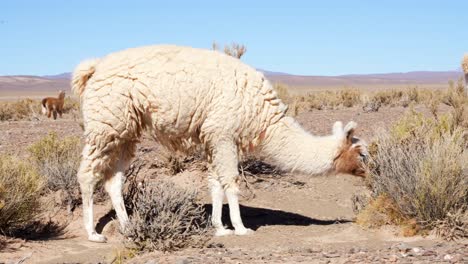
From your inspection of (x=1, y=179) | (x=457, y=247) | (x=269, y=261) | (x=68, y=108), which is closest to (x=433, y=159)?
(x=457, y=247)

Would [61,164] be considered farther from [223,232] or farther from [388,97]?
[388,97]

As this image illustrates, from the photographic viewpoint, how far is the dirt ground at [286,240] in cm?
694

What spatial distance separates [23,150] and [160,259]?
903 cm

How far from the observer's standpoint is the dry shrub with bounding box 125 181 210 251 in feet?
25.8

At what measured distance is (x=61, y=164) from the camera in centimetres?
1210

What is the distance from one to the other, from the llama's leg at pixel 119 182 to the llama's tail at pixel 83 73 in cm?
108

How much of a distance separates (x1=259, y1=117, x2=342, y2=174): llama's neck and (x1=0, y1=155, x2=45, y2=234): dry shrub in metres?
3.27

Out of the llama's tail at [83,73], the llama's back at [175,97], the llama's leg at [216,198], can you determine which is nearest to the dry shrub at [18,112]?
the llama's tail at [83,73]

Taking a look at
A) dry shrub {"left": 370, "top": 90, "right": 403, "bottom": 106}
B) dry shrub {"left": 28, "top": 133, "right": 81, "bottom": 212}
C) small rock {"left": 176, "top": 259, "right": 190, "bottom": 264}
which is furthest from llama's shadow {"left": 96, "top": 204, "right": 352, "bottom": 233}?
dry shrub {"left": 370, "top": 90, "right": 403, "bottom": 106}

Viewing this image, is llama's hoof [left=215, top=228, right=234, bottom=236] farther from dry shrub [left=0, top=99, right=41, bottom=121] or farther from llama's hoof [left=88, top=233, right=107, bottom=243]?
dry shrub [left=0, top=99, right=41, bottom=121]

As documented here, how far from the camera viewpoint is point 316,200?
12.3m

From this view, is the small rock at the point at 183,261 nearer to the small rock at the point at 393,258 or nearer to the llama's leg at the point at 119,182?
the small rock at the point at 393,258

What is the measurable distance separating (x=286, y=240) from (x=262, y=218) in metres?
2.06

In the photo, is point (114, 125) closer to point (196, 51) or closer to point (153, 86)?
point (153, 86)
